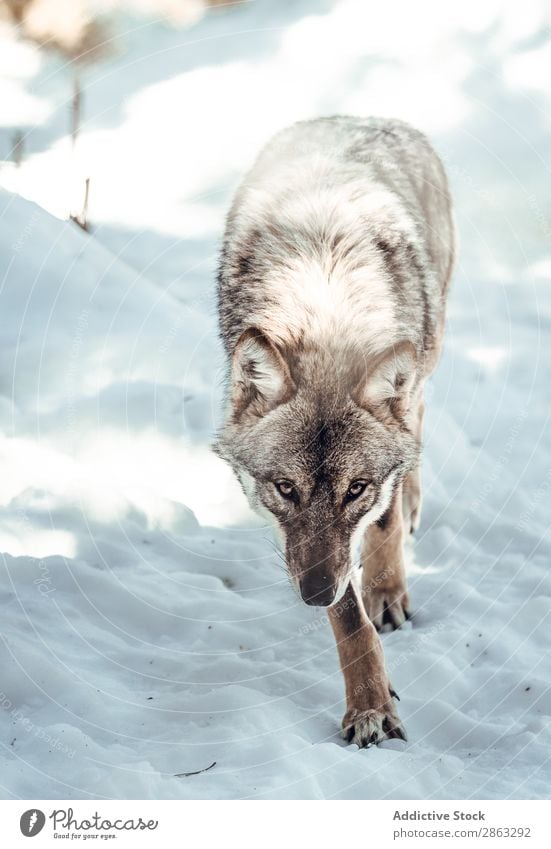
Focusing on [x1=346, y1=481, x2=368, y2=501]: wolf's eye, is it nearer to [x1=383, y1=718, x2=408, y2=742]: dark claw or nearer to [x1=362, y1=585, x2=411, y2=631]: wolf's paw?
[x1=383, y1=718, x2=408, y2=742]: dark claw

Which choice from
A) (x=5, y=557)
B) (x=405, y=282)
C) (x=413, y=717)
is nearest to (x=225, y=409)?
(x=405, y=282)

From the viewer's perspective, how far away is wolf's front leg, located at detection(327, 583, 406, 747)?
3023mm

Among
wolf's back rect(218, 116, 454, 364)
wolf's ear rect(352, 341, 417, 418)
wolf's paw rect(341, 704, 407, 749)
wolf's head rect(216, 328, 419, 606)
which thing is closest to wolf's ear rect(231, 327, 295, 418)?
wolf's head rect(216, 328, 419, 606)

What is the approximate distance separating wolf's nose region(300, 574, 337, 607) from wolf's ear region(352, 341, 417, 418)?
26.5 inches

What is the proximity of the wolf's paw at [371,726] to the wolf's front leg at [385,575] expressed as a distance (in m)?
0.74

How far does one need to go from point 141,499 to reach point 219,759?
1.70 m

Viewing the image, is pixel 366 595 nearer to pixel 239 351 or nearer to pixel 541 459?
pixel 239 351

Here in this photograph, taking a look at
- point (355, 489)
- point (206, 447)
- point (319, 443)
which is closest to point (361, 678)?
point (355, 489)

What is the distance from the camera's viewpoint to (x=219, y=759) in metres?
2.84

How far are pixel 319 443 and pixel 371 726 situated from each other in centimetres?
110

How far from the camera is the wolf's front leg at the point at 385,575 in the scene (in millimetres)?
3781

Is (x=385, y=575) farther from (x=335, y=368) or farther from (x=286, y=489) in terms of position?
(x=335, y=368)

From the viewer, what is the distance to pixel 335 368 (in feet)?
10.1

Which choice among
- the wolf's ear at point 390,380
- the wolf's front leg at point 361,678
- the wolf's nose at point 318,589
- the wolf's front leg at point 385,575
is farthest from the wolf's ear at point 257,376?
the wolf's front leg at point 385,575
